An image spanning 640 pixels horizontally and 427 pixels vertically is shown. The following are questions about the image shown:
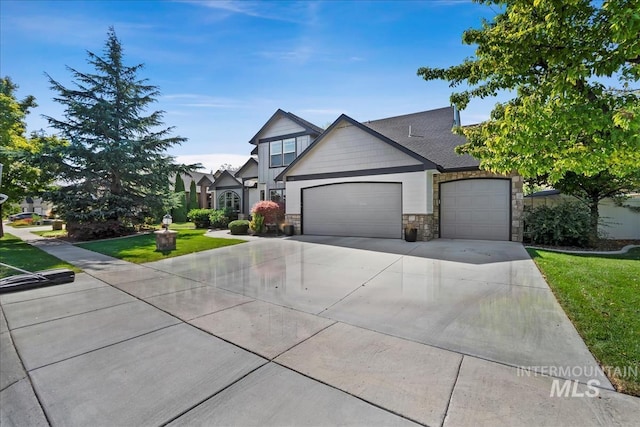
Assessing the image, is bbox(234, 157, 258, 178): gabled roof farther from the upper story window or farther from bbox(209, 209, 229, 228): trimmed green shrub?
bbox(209, 209, 229, 228): trimmed green shrub

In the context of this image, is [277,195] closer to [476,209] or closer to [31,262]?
[476,209]

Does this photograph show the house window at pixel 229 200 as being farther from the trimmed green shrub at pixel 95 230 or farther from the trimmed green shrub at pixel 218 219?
the trimmed green shrub at pixel 95 230

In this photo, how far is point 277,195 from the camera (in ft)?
Answer: 58.5

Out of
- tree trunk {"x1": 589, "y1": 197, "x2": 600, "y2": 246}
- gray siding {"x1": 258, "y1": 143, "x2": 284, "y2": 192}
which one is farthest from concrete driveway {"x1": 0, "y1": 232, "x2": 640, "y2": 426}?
gray siding {"x1": 258, "y1": 143, "x2": 284, "y2": 192}

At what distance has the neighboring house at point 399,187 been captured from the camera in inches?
435

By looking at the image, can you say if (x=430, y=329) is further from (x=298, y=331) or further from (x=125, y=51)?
(x=125, y=51)

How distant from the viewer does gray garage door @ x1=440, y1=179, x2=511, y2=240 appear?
10891 millimetres

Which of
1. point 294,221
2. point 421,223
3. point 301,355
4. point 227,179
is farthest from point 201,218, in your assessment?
point 301,355

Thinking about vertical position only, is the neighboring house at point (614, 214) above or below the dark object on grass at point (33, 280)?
above

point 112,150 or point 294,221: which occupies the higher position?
point 112,150

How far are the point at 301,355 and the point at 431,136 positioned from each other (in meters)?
13.5

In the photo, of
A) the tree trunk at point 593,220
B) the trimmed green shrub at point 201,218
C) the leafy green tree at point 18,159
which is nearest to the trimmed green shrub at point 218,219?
the trimmed green shrub at point 201,218

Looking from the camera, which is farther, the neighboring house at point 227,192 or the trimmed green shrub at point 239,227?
the neighboring house at point 227,192

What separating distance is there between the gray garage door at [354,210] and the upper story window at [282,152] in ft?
13.8
